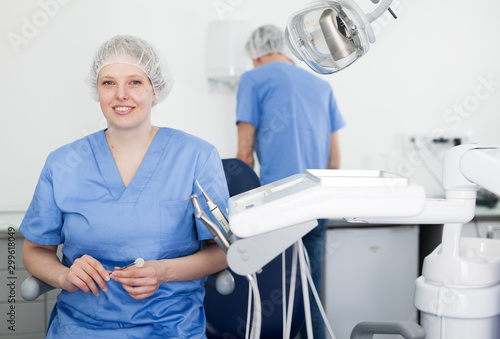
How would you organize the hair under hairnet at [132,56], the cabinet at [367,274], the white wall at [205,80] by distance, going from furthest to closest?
the white wall at [205,80] → the cabinet at [367,274] → the hair under hairnet at [132,56]

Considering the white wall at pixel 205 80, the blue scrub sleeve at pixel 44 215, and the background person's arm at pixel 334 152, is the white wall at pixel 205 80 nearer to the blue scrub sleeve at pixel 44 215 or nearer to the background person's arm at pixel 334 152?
the background person's arm at pixel 334 152

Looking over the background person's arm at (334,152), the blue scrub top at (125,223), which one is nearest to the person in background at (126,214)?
the blue scrub top at (125,223)

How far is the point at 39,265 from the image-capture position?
3.97 ft

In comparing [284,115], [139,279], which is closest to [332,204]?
[139,279]

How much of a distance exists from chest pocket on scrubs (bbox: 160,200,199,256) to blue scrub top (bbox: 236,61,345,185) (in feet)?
2.78

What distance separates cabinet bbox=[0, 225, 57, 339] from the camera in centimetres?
189

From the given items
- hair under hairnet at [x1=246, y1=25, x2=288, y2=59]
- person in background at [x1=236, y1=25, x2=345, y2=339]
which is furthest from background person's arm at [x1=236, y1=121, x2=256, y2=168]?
hair under hairnet at [x1=246, y1=25, x2=288, y2=59]

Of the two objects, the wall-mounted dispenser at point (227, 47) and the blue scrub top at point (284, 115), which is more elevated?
the wall-mounted dispenser at point (227, 47)

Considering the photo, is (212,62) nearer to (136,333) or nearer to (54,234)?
(54,234)

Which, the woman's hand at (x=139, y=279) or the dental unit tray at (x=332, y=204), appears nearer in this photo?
the dental unit tray at (x=332, y=204)

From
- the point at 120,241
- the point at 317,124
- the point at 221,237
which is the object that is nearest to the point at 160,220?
the point at 120,241

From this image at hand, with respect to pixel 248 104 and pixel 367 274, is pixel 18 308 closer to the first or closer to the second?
pixel 248 104

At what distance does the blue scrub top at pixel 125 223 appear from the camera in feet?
3.81

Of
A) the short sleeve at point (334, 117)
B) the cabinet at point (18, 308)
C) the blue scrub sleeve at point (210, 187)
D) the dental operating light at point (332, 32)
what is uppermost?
the dental operating light at point (332, 32)
